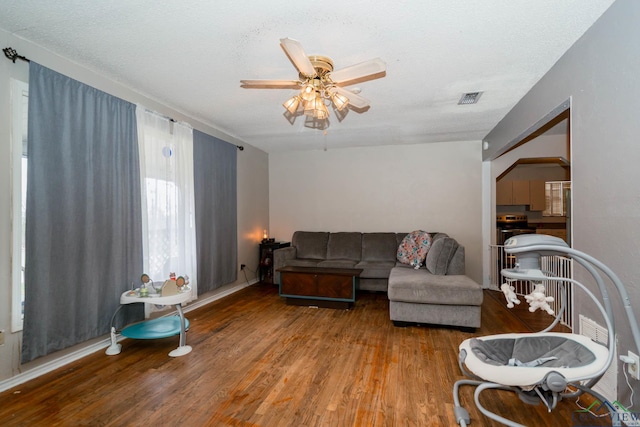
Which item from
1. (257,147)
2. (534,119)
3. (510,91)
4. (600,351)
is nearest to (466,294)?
(600,351)

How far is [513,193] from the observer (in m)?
6.50

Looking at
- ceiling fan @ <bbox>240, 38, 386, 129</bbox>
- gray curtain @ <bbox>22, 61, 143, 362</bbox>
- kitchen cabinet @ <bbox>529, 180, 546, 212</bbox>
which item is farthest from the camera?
kitchen cabinet @ <bbox>529, 180, 546, 212</bbox>

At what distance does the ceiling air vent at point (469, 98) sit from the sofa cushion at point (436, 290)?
1.98 metres

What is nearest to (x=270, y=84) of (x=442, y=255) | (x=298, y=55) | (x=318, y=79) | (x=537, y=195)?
(x=318, y=79)

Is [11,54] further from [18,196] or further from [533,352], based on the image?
[533,352]

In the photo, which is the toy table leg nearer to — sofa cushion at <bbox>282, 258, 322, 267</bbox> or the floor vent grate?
sofa cushion at <bbox>282, 258, 322, 267</bbox>

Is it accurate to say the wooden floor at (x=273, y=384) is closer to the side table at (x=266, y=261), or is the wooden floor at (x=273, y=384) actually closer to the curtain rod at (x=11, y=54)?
the side table at (x=266, y=261)

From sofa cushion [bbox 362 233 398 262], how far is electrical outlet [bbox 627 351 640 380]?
325 centimetres

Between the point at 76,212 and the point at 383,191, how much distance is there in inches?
171

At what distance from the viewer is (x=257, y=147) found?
549cm

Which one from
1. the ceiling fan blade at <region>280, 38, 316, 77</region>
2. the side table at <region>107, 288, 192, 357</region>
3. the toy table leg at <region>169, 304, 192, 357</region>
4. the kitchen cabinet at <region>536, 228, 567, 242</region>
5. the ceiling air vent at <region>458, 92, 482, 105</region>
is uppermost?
the ceiling air vent at <region>458, 92, 482, 105</region>

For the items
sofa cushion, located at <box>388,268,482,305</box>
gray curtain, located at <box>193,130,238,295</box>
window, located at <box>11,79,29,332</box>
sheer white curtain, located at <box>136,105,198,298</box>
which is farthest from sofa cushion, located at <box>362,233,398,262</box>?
window, located at <box>11,79,29,332</box>

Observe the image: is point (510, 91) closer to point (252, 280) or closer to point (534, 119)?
point (534, 119)

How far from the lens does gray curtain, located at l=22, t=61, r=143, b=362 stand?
2.17 m
